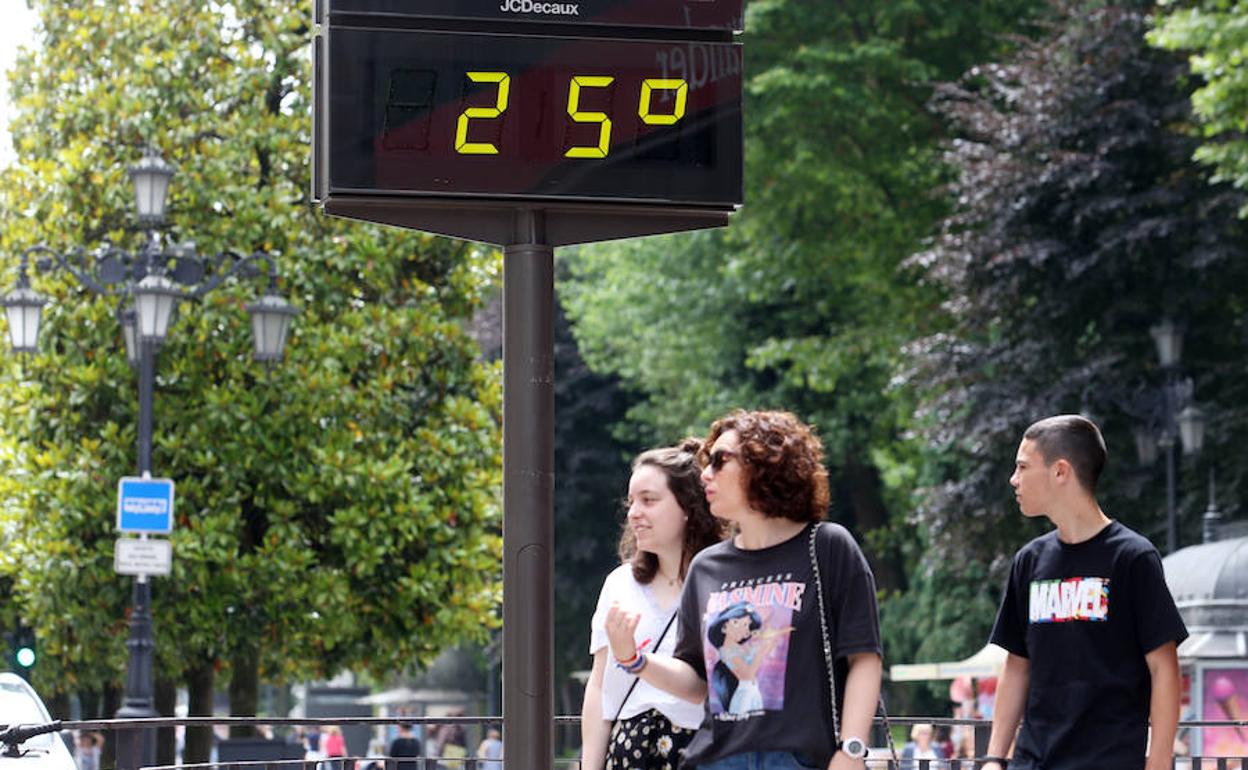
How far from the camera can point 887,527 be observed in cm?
4338

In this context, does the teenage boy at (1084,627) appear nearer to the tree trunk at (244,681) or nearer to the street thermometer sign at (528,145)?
the street thermometer sign at (528,145)

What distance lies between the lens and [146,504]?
2134 cm

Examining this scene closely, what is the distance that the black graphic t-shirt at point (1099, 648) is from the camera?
6.43 metres

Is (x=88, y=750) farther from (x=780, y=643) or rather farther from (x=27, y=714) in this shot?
(x=780, y=643)

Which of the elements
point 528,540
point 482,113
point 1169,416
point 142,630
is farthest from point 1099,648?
point 1169,416

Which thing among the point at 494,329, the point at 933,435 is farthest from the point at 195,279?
the point at 494,329

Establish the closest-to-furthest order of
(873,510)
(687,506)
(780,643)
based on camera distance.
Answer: (780,643) < (687,506) < (873,510)

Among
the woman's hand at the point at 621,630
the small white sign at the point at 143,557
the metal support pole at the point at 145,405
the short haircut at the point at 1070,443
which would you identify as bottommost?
the woman's hand at the point at 621,630

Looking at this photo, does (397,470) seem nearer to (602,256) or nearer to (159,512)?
(159,512)

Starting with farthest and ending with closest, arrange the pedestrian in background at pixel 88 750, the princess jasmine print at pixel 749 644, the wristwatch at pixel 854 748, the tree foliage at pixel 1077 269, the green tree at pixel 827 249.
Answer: the green tree at pixel 827 249, the pedestrian in background at pixel 88 750, the tree foliage at pixel 1077 269, the princess jasmine print at pixel 749 644, the wristwatch at pixel 854 748

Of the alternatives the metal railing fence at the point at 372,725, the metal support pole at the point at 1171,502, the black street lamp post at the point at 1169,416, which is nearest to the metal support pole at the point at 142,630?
the metal railing fence at the point at 372,725

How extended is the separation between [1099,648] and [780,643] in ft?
4.14

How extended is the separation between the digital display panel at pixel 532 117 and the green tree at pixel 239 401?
19.2 m

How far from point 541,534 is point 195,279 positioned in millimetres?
17910
